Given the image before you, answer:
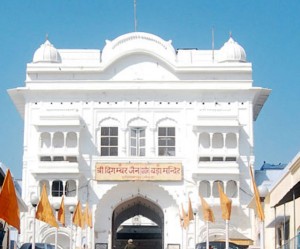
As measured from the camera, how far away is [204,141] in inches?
1784

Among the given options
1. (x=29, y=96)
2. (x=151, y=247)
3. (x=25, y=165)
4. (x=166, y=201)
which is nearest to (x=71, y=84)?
(x=29, y=96)

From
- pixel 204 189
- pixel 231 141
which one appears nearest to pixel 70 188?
pixel 204 189

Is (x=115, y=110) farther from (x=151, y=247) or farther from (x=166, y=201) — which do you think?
(x=151, y=247)

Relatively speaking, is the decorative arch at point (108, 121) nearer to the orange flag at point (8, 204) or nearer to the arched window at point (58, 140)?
the arched window at point (58, 140)

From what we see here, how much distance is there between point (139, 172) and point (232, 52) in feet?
29.6

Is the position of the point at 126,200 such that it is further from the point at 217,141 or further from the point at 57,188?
the point at 217,141

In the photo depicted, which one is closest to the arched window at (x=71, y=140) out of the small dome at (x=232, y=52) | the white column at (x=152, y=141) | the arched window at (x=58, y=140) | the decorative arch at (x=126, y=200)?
the arched window at (x=58, y=140)

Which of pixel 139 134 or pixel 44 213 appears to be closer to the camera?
pixel 44 213

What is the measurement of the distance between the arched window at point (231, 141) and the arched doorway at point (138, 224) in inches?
215

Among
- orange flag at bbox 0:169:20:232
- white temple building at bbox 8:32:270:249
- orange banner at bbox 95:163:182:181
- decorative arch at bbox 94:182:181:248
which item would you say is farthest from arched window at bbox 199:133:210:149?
orange flag at bbox 0:169:20:232

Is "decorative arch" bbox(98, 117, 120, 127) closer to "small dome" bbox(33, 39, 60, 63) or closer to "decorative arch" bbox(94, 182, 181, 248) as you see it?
"decorative arch" bbox(94, 182, 181, 248)

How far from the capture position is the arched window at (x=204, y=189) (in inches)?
1773

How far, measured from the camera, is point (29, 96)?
46188 millimetres

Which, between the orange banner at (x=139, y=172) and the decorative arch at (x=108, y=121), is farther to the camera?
the decorative arch at (x=108, y=121)
